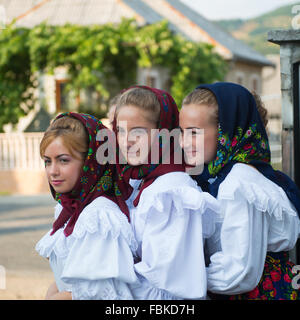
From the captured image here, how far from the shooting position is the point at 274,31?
9.67 ft

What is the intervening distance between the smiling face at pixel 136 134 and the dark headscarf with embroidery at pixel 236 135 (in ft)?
1.00

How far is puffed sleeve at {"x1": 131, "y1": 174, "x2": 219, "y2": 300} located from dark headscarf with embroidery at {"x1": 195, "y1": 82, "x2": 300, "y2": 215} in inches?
7.0

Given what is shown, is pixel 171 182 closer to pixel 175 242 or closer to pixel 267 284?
pixel 175 242

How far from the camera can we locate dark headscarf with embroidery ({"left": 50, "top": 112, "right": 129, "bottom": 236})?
241 cm

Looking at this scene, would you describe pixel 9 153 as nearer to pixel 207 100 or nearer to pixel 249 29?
pixel 207 100

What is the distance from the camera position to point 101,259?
220 cm

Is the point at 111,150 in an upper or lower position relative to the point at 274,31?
lower

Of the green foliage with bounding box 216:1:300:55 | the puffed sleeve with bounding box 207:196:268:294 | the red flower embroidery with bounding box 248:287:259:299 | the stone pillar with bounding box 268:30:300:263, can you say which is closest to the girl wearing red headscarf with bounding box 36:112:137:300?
the puffed sleeve with bounding box 207:196:268:294

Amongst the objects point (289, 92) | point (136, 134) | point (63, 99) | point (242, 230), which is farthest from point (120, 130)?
point (63, 99)

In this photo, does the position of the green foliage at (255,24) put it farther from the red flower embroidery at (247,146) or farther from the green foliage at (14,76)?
the red flower embroidery at (247,146)

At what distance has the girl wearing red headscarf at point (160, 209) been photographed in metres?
2.19

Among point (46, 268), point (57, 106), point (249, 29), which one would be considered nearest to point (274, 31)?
point (46, 268)

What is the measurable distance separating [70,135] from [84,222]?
1.35 ft
